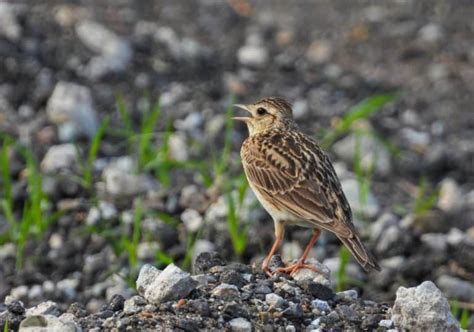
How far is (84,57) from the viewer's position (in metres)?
12.8

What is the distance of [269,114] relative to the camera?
28.9 feet

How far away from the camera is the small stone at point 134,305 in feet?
20.9

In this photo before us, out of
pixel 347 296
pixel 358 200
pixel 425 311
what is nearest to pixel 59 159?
pixel 358 200

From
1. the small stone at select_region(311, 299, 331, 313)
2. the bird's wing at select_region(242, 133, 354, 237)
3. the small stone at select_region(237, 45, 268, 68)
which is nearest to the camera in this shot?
the small stone at select_region(311, 299, 331, 313)

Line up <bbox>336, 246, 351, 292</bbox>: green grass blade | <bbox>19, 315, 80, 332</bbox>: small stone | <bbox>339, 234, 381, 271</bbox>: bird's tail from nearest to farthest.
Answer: <bbox>19, 315, 80, 332</bbox>: small stone, <bbox>339, 234, 381, 271</bbox>: bird's tail, <bbox>336, 246, 351, 292</bbox>: green grass blade

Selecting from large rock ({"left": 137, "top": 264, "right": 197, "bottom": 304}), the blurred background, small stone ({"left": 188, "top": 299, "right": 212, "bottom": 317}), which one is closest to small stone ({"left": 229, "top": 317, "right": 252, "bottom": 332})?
small stone ({"left": 188, "top": 299, "right": 212, "bottom": 317})

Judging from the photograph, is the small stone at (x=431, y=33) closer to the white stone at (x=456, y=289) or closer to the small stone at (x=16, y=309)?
the white stone at (x=456, y=289)

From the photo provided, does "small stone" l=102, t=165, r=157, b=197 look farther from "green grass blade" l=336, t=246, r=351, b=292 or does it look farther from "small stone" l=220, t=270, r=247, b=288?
"small stone" l=220, t=270, r=247, b=288

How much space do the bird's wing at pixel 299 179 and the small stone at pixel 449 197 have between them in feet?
9.09

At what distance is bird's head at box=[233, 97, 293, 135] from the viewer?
877 cm

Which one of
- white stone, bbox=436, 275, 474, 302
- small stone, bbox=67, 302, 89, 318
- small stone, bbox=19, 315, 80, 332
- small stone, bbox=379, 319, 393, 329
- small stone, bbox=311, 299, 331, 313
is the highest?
small stone, bbox=311, 299, 331, 313

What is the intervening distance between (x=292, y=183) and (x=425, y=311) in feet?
5.78

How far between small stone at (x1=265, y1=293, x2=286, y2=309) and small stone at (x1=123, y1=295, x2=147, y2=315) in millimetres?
649

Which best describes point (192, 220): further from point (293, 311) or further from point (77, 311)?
point (293, 311)
